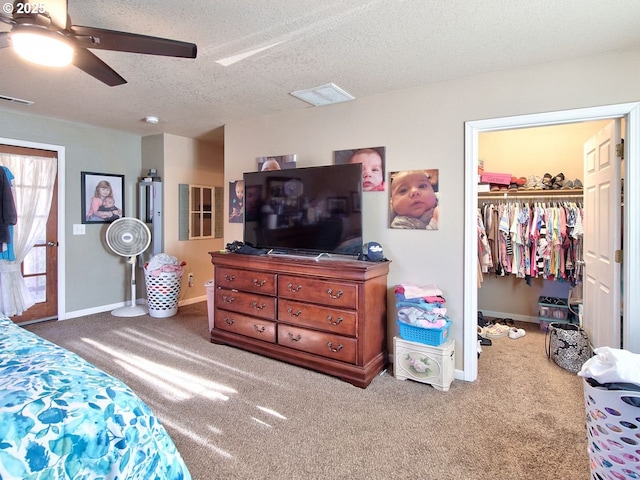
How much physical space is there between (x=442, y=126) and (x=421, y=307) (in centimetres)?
145

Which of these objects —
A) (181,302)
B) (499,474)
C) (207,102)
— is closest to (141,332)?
(181,302)

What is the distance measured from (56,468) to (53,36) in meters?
1.74

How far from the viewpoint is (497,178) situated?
431cm

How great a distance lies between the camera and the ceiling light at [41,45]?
1.60m

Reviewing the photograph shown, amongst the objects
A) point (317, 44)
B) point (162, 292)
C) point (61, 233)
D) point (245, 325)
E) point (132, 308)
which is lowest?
point (132, 308)

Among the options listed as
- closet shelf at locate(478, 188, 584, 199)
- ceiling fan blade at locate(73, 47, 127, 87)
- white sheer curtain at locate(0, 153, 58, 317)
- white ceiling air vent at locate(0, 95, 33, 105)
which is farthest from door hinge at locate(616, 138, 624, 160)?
white sheer curtain at locate(0, 153, 58, 317)

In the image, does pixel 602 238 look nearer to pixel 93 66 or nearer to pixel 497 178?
pixel 497 178

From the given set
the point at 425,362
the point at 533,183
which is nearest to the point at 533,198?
the point at 533,183

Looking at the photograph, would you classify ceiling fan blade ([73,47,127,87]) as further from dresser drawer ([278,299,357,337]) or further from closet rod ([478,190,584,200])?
closet rod ([478,190,584,200])

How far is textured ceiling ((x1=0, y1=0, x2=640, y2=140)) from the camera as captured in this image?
6.34 ft

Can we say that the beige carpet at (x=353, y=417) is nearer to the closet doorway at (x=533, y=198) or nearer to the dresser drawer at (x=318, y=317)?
the dresser drawer at (x=318, y=317)

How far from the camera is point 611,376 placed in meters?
1.29

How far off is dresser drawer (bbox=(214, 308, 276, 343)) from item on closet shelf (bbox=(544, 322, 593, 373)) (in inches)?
95.8

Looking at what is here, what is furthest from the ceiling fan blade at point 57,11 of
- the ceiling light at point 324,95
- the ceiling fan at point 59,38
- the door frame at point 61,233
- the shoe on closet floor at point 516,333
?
the shoe on closet floor at point 516,333
